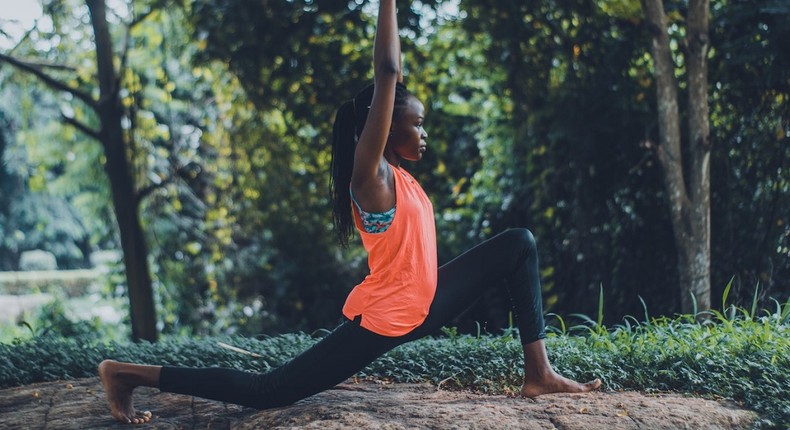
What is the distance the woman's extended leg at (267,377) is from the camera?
11.5 ft

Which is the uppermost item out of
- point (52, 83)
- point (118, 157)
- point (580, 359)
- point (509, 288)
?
point (52, 83)

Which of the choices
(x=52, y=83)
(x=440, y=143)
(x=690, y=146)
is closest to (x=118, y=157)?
(x=52, y=83)

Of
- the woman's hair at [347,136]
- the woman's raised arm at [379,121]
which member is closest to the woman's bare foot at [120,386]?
the woman's hair at [347,136]

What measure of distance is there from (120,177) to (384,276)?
562 cm

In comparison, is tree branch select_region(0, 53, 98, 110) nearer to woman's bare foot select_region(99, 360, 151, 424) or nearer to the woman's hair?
woman's bare foot select_region(99, 360, 151, 424)

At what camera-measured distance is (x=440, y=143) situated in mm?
8070

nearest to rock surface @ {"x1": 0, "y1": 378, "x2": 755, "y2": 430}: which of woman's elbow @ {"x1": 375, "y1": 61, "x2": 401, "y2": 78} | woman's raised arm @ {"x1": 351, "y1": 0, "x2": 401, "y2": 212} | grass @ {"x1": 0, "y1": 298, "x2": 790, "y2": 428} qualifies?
grass @ {"x1": 0, "y1": 298, "x2": 790, "y2": 428}

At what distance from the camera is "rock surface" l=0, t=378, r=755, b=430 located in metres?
3.49

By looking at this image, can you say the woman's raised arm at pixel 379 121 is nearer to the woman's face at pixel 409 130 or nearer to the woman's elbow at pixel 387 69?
the woman's elbow at pixel 387 69

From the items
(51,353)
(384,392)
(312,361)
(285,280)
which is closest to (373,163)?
(312,361)

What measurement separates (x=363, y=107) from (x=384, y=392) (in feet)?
4.82

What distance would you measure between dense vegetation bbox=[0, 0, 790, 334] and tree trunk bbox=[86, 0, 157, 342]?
224 millimetres

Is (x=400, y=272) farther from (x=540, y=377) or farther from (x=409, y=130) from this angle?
(x=540, y=377)

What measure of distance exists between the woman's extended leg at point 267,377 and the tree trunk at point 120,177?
4.68 meters
